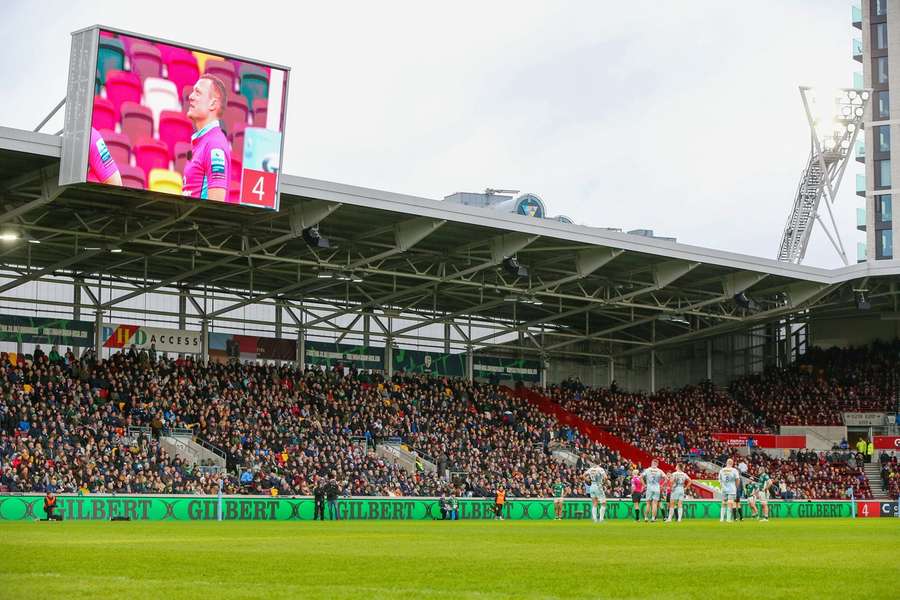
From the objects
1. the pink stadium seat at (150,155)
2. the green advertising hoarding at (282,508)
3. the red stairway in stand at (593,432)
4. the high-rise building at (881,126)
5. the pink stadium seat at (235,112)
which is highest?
the high-rise building at (881,126)

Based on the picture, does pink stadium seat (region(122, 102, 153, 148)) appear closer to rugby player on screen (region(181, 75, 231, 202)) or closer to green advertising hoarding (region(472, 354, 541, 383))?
rugby player on screen (region(181, 75, 231, 202))

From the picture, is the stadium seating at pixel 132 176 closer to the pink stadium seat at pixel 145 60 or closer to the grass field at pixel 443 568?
the pink stadium seat at pixel 145 60

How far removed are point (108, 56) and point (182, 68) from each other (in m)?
2.37

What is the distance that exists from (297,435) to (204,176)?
14.4 meters

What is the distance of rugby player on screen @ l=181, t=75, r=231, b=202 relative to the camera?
37062 mm

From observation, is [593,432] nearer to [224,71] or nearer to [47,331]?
[47,331]

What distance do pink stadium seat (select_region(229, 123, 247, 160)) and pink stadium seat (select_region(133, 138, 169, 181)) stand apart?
209cm

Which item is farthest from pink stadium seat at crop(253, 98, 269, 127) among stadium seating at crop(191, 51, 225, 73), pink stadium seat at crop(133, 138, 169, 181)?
pink stadium seat at crop(133, 138, 169, 181)

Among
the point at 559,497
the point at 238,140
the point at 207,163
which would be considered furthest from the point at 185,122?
the point at 559,497

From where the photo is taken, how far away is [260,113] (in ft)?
125

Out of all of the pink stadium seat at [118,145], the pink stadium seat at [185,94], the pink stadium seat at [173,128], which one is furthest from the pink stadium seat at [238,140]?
the pink stadium seat at [118,145]

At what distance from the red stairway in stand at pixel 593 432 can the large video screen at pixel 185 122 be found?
2853 centimetres

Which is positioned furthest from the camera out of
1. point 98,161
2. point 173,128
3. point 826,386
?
point 826,386

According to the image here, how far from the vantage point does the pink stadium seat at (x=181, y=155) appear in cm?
3694
